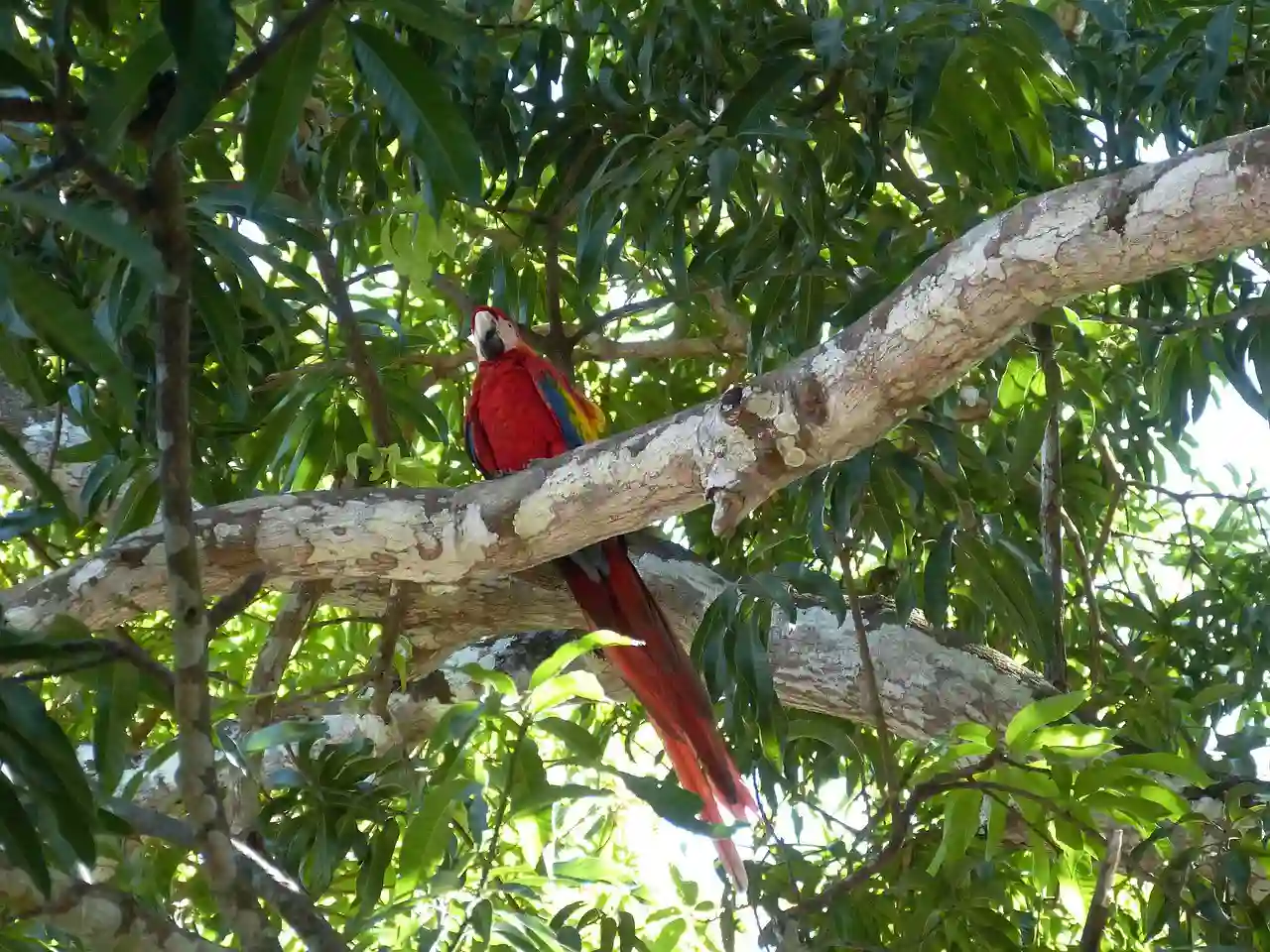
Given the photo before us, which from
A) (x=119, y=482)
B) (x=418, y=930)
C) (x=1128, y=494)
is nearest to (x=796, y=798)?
(x=418, y=930)

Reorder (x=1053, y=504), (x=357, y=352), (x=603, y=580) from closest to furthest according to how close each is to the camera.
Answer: (x=357, y=352) < (x=1053, y=504) < (x=603, y=580)

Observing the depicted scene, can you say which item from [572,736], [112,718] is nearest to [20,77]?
[112,718]

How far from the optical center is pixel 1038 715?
1152mm

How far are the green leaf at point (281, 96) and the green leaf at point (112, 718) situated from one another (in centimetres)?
47

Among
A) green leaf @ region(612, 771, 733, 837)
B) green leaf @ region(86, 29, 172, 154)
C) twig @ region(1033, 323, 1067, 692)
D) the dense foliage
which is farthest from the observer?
twig @ region(1033, 323, 1067, 692)

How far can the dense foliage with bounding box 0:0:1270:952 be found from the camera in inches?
35.1

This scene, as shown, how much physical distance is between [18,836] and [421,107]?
21.5 inches

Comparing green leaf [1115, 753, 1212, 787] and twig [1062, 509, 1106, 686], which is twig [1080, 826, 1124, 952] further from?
twig [1062, 509, 1106, 686]

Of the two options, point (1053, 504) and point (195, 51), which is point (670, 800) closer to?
point (195, 51)

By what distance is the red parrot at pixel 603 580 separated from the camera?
1852 mm

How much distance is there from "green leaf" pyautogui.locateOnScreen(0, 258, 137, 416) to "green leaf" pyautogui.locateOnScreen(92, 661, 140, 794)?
0.40 meters

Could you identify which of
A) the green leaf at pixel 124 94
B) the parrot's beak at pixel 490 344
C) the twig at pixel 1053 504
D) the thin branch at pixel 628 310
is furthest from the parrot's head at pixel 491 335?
the green leaf at pixel 124 94

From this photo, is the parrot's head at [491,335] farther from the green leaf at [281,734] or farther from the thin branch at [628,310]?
the green leaf at [281,734]

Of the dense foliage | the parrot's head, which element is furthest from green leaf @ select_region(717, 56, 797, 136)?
the parrot's head
